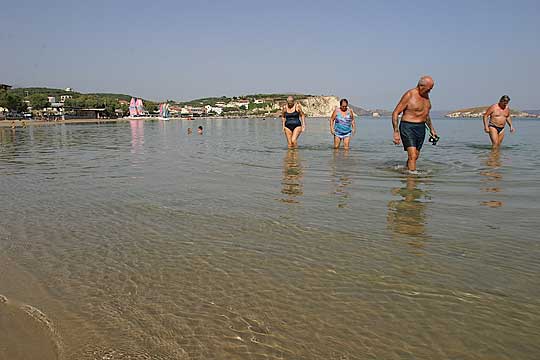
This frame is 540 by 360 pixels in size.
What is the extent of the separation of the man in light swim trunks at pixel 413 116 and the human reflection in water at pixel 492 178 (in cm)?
144

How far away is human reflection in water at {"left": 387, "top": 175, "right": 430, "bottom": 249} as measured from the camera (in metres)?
3.98

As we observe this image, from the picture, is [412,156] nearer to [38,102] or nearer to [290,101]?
[290,101]

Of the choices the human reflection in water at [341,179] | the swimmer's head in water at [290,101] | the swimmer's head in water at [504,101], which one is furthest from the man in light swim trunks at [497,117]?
the swimmer's head in water at [290,101]

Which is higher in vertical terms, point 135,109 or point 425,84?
point 135,109

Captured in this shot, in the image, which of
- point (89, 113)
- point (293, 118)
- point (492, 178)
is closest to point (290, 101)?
point (293, 118)

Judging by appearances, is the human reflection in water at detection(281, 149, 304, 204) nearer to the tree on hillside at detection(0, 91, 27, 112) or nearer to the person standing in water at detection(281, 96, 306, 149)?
→ the person standing in water at detection(281, 96, 306, 149)

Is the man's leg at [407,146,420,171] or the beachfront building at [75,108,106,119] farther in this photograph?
the beachfront building at [75,108,106,119]

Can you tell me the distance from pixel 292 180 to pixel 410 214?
2926 millimetres

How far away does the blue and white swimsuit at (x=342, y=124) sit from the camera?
500 inches

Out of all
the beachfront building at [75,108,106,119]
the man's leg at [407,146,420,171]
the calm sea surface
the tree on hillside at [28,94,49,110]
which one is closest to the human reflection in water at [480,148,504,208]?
the calm sea surface

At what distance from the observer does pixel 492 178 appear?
24.9 feet

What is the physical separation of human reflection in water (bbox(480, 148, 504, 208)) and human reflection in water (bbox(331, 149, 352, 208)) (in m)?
1.86

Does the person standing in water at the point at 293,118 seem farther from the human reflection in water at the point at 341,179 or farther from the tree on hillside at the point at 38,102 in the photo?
the tree on hillside at the point at 38,102

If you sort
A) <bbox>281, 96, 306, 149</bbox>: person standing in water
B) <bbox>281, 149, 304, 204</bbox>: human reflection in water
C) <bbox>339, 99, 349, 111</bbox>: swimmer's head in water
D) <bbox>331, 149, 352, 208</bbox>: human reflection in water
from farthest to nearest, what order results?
<bbox>281, 96, 306, 149</bbox>: person standing in water < <bbox>339, 99, 349, 111</bbox>: swimmer's head in water < <bbox>281, 149, 304, 204</bbox>: human reflection in water < <bbox>331, 149, 352, 208</bbox>: human reflection in water
